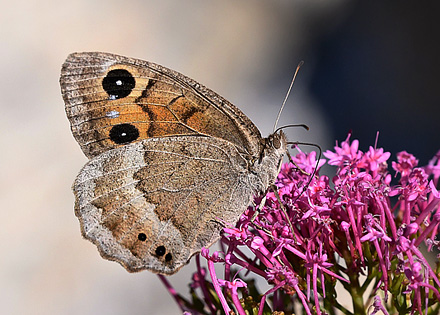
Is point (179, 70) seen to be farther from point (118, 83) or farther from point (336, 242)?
point (336, 242)

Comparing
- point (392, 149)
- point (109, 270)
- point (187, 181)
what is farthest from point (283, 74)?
point (187, 181)

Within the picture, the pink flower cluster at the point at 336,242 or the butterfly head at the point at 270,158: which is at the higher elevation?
the butterfly head at the point at 270,158

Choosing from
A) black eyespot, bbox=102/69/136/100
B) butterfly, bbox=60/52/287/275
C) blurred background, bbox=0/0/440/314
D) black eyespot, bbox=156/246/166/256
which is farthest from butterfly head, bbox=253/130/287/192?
blurred background, bbox=0/0/440/314

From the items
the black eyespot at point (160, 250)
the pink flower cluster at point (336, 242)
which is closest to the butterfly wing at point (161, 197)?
the black eyespot at point (160, 250)

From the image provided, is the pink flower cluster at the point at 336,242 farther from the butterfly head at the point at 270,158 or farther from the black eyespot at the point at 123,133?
the black eyespot at the point at 123,133

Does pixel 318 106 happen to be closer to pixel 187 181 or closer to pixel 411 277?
pixel 187 181

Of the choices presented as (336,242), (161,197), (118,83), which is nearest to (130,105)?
(118,83)
